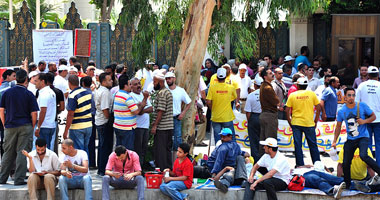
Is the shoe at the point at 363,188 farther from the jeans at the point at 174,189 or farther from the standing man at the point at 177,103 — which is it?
the standing man at the point at 177,103

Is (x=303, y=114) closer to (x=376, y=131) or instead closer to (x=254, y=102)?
(x=254, y=102)

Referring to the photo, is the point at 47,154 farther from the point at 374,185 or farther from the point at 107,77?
the point at 374,185

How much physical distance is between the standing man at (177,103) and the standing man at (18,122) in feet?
7.92

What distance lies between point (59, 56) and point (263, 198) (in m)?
10.5

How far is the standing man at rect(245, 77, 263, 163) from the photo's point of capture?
13.5 metres

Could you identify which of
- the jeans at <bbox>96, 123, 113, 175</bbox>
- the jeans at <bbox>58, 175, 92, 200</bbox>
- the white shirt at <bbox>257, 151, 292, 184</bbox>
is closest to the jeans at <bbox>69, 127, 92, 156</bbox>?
the jeans at <bbox>96, 123, 113, 175</bbox>

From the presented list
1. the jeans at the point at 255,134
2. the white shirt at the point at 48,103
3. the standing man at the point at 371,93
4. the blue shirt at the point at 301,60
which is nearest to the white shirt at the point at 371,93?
the standing man at the point at 371,93

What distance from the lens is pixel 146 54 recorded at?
14516mm

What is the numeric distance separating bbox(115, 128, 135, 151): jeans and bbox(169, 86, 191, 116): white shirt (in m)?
1.00

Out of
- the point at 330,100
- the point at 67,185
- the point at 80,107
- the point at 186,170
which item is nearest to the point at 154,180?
the point at 186,170

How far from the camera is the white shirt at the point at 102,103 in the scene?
40.7 ft

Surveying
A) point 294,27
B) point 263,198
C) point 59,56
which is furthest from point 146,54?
point 294,27

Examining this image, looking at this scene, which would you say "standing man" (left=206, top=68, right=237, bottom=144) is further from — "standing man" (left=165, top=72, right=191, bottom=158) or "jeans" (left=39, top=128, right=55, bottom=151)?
"jeans" (left=39, top=128, right=55, bottom=151)

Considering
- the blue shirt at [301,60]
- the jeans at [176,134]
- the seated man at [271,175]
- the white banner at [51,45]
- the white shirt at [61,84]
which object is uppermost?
the white banner at [51,45]
